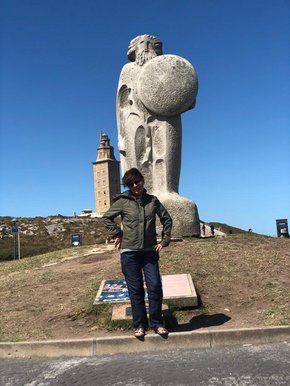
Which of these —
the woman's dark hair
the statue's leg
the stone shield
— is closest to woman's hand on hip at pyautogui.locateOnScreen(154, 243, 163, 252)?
the woman's dark hair

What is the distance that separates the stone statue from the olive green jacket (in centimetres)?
577

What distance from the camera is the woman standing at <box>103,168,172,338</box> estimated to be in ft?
16.9

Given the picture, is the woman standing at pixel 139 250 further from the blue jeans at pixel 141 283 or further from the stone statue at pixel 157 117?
the stone statue at pixel 157 117

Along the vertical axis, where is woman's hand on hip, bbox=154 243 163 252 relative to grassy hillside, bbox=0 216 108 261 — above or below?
below

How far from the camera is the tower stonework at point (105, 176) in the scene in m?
98.1

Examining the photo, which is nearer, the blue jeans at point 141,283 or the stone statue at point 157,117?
the blue jeans at point 141,283

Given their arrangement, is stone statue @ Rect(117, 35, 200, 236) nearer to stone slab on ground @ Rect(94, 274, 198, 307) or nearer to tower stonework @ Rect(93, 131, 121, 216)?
stone slab on ground @ Rect(94, 274, 198, 307)

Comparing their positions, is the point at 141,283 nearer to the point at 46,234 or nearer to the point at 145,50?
the point at 145,50

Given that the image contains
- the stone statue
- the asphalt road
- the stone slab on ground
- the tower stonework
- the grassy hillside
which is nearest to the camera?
the asphalt road

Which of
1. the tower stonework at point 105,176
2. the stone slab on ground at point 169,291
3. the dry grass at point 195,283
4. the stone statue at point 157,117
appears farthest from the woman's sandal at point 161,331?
the tower stonework at point 105,176

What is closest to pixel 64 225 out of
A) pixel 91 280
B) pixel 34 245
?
pixel 34 245

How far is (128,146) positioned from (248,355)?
8.29 meters

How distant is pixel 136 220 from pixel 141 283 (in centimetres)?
73

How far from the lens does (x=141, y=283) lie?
5.21 metres
